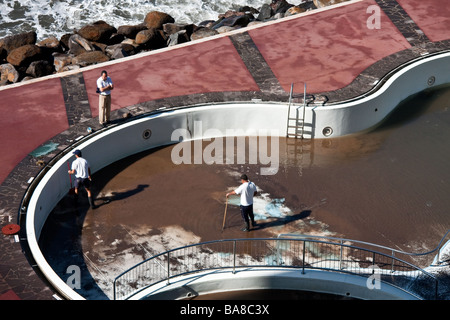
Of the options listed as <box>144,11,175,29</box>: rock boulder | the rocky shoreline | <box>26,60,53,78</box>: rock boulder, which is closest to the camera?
<box>26,60,53,78</box>: rock boulder

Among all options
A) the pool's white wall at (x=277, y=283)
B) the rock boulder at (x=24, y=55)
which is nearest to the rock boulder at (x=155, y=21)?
the rock boulder at (x=24, y=55)

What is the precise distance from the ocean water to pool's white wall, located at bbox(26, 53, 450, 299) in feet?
51.7

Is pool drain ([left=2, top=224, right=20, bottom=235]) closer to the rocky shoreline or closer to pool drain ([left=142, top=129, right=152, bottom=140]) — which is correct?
pool drain ([left=142, top=129, right=152, bottom=140])

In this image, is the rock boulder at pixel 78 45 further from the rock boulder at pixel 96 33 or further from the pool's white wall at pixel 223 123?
the pool's white wall at pixel 223 123

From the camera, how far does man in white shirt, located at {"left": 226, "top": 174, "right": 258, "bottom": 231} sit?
21078mm

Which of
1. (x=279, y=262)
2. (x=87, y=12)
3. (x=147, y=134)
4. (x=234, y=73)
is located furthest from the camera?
(x=87, y=12)

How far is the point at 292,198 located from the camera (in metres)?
23.9

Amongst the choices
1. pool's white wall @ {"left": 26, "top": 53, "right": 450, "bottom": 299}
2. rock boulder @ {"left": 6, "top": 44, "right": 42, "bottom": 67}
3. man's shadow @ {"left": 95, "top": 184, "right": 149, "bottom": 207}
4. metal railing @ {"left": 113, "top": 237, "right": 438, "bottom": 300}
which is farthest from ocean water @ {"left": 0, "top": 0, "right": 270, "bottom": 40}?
metal railing @ {"left": 113, "top": 237, "right": 438, "bottom": 300}

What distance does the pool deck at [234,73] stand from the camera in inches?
977

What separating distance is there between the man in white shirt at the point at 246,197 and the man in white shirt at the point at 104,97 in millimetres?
5534

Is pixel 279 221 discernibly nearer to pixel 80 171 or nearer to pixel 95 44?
pixel 80 171

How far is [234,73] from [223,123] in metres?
2.68

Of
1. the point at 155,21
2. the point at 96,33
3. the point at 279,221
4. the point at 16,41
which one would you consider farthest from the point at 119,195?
the point at 155,21

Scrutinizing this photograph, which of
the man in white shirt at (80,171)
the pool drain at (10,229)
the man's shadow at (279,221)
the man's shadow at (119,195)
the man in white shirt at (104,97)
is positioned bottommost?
the man's shadow at (279,221)
